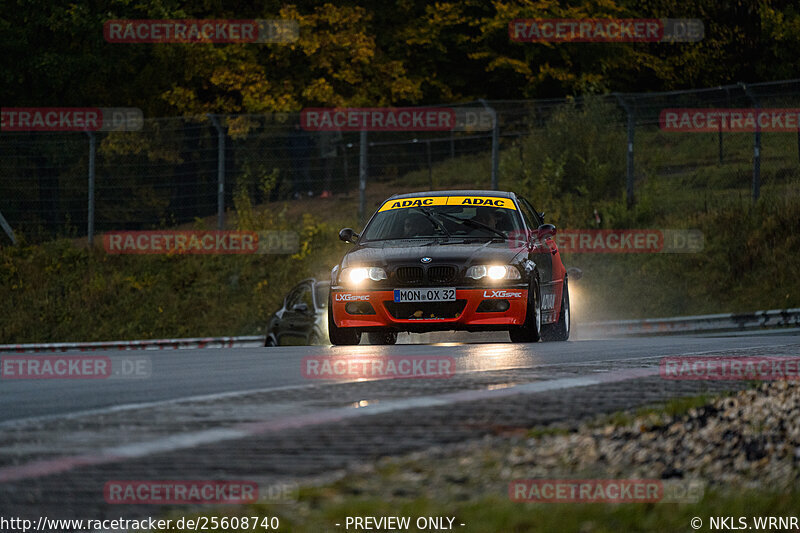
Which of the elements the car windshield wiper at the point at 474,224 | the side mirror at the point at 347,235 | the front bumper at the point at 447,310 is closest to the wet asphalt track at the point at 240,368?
the front bumper at the point at 447,310

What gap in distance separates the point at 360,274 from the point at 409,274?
0.53 meters

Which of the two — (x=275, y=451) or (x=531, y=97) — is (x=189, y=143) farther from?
(x=275, y=451)

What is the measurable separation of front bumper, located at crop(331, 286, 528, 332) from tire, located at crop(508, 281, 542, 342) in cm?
12

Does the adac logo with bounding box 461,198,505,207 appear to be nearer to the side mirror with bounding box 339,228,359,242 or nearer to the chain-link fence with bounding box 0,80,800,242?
the side mirror with bounding box 339,228,359,242

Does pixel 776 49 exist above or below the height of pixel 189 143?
above

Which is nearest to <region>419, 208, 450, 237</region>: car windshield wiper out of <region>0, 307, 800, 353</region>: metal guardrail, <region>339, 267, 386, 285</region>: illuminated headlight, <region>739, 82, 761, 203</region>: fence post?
<region>339, 267, 386, 285</region>: illuminated headlight

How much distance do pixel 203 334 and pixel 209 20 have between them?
9.86 metres

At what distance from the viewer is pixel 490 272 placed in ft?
44.5

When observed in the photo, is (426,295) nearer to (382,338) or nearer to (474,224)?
(474,224)

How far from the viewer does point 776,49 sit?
3947 cm

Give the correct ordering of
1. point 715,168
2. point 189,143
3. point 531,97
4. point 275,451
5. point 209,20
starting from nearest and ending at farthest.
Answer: point 275,451
point 715,168
point 189,143
point 209,20
point 531,97

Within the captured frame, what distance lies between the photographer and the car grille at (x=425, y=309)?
44.4 ft

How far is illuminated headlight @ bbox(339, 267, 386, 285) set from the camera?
1370 cm

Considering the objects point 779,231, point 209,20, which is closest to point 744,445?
point 779,231
